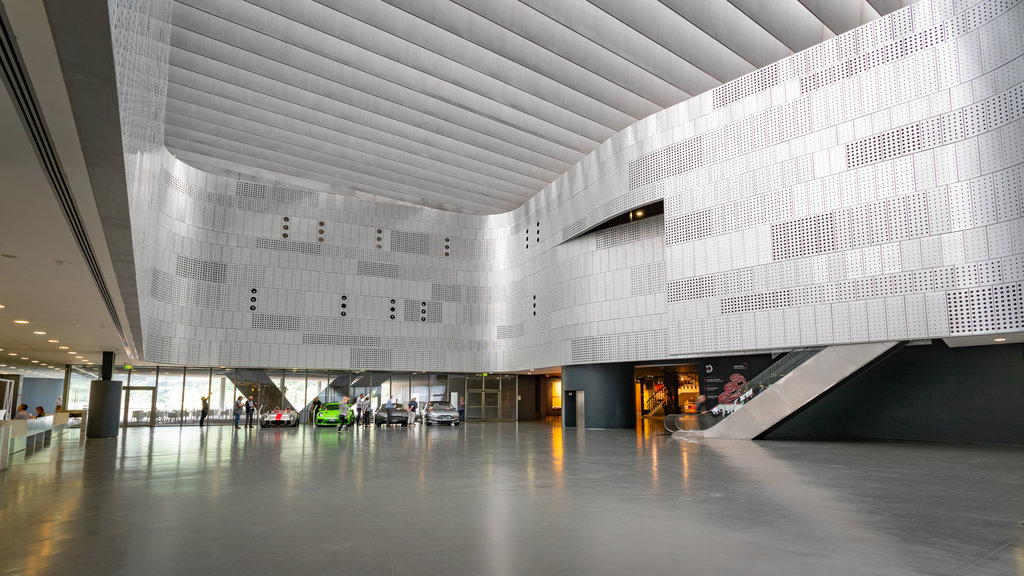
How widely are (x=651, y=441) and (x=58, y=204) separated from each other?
53.3 feet

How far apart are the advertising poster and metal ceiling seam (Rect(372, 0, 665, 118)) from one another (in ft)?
33.5

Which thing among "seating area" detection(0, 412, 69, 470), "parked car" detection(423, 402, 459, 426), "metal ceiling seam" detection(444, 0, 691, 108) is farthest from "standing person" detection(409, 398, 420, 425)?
"metal ceiling seam" detection(444, 0, 691, 108)

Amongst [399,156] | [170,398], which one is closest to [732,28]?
[399,156]

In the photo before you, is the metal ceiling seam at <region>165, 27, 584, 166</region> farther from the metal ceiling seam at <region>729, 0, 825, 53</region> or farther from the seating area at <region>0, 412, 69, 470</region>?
the seating area at <region>0, 412, 69, 470</region>

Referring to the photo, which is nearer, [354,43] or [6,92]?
[6,92]

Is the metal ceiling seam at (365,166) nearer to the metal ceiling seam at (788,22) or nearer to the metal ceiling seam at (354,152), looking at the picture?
the metal ceiling seam at (354,152)

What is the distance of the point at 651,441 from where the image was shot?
1862 centimetres

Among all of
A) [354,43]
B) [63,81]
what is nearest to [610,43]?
[354,43]

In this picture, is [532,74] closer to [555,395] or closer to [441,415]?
[441,415]

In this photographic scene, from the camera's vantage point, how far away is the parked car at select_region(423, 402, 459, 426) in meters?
30.0

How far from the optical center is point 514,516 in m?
6.84

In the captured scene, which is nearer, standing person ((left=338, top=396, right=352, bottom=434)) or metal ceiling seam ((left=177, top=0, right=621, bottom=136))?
metal ceiling seam ((left=177, top=0, right=621, bottom=136))

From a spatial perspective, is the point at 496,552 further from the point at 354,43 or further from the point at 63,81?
the point at 354,43

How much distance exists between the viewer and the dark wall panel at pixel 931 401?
688 inches
